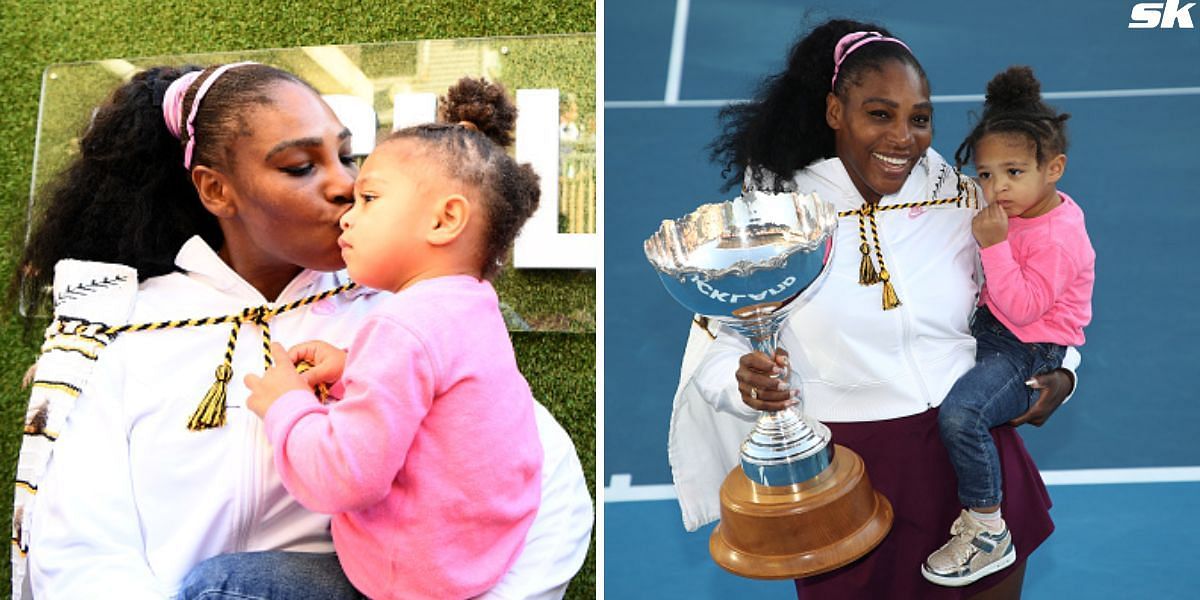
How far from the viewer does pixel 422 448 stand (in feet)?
5.31

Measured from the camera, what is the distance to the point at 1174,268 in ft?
6.44

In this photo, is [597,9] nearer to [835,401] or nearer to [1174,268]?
[835,401]

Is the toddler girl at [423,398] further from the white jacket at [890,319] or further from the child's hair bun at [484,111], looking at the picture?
the white jacket at [890,319]

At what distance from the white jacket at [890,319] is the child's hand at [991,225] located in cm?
2

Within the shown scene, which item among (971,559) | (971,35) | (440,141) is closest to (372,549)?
(440,141)

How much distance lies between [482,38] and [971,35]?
893mm

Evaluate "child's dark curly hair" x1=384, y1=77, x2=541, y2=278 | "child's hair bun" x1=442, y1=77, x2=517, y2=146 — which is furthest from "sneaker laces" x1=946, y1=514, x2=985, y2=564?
"child's hair bun" x1=442, y1=77, x2=517, y2=146

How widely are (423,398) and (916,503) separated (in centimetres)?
84

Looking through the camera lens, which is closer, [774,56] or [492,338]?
[492,338]

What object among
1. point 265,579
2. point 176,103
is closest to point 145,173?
point 176,103

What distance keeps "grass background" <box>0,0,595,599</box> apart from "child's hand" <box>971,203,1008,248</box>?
0.70 metres

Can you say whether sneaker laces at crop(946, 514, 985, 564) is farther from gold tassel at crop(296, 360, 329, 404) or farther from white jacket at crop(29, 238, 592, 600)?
gold tassel at crop(296, 360, 329, 404)

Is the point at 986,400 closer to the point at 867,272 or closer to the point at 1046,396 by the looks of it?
the point at 1046,396

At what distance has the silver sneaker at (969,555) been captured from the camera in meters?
1.91
